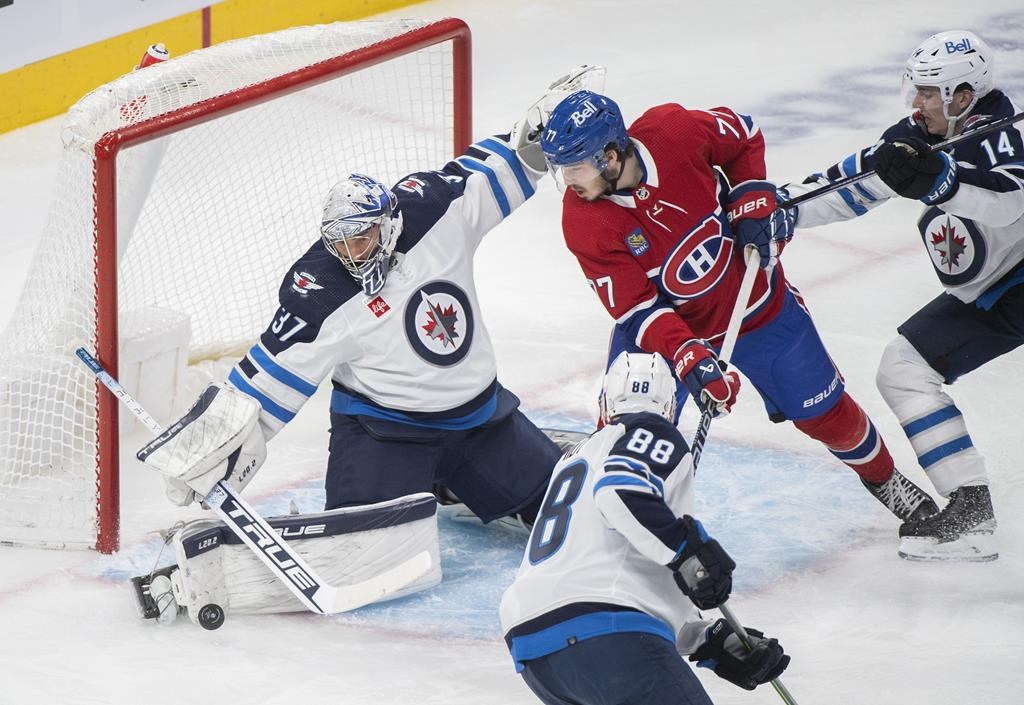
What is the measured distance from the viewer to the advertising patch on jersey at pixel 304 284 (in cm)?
361

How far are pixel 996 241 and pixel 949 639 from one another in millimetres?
902

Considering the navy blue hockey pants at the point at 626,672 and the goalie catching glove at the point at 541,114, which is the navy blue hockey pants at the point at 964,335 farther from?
the navy blue hockey pants at the point at 626,672

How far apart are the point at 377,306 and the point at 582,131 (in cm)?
62

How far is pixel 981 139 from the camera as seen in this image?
359 cm

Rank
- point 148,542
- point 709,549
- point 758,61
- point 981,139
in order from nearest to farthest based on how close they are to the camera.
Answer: point 709,549 < point 981,139 < point 148,542 < point 758,61

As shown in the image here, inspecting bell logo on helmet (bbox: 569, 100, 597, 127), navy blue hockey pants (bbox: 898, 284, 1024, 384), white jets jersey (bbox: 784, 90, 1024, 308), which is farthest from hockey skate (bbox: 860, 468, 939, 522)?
bell logo on helmet (bbox: 569, 100, 597, 127)

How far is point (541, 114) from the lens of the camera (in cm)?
387

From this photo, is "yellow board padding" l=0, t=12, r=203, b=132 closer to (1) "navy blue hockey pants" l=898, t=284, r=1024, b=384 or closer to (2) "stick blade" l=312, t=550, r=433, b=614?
(2) "stick blade" l=312, t=550, r=433, b=614

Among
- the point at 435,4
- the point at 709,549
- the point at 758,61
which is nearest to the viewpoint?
the point at 709,549

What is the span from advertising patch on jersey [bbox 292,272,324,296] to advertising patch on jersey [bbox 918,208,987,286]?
4.61 feet

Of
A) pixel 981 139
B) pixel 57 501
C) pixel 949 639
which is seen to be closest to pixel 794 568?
pixel 949 639

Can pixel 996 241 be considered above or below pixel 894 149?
below

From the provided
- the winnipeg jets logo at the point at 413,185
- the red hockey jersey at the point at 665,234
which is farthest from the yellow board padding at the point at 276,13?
the red hockey jersey at the point at 665,234

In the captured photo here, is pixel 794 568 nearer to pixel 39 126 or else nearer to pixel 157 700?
pixel 157 700
